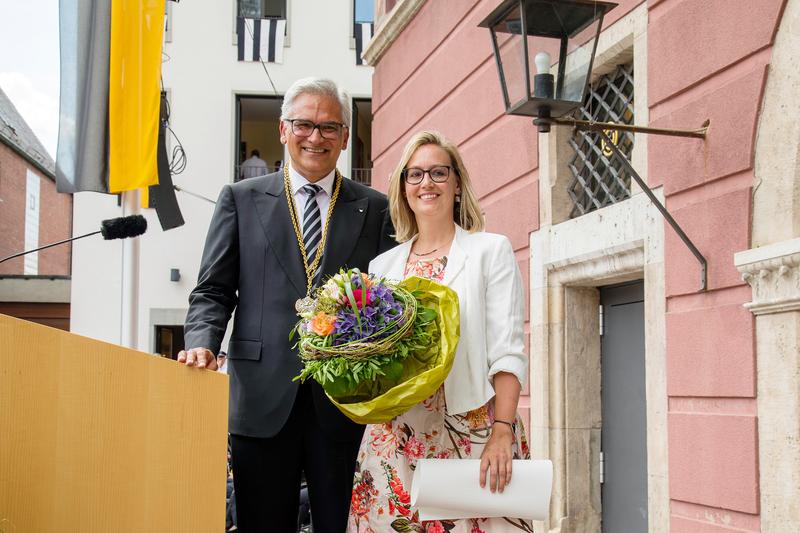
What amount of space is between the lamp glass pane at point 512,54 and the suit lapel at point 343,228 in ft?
4.57

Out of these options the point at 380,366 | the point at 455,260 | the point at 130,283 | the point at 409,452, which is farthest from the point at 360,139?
the point at 380,366

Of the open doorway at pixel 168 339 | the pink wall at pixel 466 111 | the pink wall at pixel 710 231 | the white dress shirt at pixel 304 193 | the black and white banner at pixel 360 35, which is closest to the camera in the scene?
the white dress shirt at pixel 304 193

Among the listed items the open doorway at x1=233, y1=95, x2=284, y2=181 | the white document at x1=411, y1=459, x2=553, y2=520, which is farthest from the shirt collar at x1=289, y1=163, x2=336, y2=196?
the open doorway at x1=233, y1=95, x2=284, y2=181

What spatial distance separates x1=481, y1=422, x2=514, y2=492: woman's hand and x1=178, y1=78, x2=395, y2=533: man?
1.60 ft

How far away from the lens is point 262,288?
127 inches

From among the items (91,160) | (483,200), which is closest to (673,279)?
(483,200)

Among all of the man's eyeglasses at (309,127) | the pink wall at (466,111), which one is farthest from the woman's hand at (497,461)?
the pink wall at (466,111)

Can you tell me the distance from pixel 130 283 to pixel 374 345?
20.9 feet

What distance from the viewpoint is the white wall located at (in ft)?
62.9

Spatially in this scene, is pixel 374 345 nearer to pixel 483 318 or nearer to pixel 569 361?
pixel 483 318

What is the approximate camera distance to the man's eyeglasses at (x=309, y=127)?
10.8 feet

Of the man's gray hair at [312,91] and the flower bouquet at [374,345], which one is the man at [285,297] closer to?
the man's gray hair at [312,91]

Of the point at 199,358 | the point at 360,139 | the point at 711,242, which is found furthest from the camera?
the point at 360,139

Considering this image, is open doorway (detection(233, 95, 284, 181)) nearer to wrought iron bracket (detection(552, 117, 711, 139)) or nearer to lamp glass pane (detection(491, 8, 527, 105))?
lamp glass pane (detection(491, 8, 527, 105))
